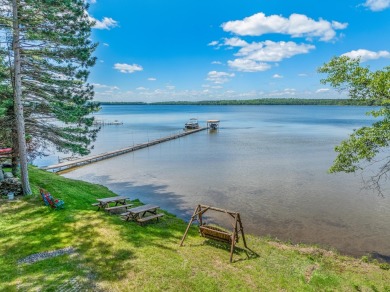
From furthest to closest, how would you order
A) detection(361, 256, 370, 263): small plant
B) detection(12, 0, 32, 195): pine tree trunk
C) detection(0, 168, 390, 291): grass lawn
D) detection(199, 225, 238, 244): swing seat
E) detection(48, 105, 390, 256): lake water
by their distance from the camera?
detection(48, 105, 390, 256): lake water
detection(12, 0, 32, 195): pine tree trunk
detection(361, 256, 370, 263): small plant
detection(199, 225, 238, 244): swing seat
detection(0, 168, 390, 291): grass lawn

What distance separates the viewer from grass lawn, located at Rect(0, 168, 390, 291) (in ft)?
25.8

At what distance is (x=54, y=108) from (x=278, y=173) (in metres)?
21.2

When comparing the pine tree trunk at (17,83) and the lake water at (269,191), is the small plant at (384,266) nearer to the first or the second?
the lake water at (269,191)

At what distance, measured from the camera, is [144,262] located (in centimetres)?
884

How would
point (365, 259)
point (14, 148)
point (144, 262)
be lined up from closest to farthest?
point (144, 262) → point (365, 259) → point (14, 148)

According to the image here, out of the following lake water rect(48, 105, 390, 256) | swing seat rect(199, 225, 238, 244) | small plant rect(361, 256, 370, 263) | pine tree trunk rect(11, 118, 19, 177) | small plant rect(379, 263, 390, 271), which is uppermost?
pine tree trunk rect(11, 118, 19, 177)

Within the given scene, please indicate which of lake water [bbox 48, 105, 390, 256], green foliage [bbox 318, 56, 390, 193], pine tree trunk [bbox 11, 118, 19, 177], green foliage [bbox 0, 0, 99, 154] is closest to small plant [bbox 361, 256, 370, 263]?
lake water [bbox 48, 105, 390, 256]

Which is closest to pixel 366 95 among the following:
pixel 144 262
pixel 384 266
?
pixel 384 266

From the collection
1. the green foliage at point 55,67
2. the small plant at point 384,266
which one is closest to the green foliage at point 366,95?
the small plant at point 384,266

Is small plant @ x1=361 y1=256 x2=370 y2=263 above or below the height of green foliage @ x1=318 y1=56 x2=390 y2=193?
below

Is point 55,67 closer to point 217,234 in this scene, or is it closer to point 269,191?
point 217,234

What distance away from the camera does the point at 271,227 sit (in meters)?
15.7

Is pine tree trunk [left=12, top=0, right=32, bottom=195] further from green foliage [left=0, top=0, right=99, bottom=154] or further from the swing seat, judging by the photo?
the swing seat

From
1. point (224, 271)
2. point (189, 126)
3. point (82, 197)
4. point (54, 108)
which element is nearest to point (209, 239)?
point (224, 271)
